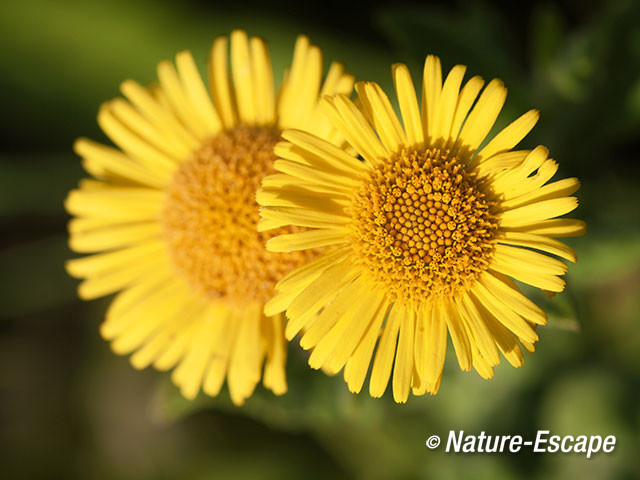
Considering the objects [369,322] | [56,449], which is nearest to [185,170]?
[369,322]

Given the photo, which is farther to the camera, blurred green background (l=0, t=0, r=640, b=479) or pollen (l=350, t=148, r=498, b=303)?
blurred green background (l=0, t=0, r=640, b=479)

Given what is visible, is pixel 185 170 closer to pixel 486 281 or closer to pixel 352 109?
pixel 352 109

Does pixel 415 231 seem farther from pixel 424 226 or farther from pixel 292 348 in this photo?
pixel 292 348

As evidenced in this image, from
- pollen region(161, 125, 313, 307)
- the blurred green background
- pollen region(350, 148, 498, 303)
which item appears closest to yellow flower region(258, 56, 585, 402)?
pollen region(350, 148, 498, 303)

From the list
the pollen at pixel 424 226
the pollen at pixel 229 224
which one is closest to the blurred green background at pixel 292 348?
the pollen at pixel 229 224

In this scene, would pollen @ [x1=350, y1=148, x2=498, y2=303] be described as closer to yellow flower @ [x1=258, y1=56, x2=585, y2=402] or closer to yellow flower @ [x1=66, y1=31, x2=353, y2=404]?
yellow flower @ [x1=258, y1=56, x2=585, y2=402]

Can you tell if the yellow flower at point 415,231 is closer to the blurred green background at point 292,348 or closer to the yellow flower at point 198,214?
the yellow flower at point 198,214
